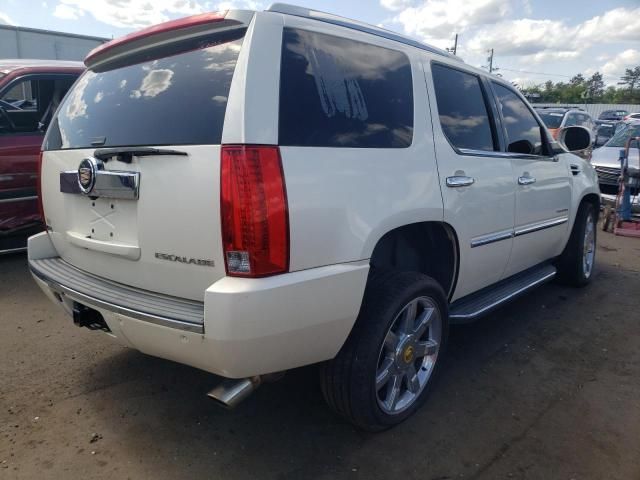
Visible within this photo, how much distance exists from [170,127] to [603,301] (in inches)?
171

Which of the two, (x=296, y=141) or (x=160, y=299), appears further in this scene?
(x=160, y=299)

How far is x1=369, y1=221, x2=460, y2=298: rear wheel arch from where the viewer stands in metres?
2.87

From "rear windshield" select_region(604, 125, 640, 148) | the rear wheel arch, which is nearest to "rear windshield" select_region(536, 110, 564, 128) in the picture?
"rear windshield" select_region(604, 125, 640, 148)

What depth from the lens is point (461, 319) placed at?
3.04 metres

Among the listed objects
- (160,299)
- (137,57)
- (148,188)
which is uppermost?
(137,57)

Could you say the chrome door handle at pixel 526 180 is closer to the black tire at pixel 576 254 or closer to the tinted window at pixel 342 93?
the tinted window at pixel 342 93

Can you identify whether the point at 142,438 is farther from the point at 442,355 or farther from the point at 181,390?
the point at 442,355

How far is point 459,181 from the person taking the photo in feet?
9.48

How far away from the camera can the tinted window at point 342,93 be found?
6.88ft

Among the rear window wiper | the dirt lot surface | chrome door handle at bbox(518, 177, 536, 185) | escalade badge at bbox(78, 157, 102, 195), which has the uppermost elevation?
the rear window wiper

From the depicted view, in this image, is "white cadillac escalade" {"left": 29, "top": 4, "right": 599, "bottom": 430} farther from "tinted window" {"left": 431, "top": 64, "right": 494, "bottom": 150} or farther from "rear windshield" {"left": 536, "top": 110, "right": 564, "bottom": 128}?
"rear windshield" {"left": 536, "top": 110, "right": 564, "bottom": 128}

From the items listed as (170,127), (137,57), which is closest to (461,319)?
(170,127)

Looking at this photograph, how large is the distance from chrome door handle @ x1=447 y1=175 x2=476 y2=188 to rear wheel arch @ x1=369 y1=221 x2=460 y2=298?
23 cm

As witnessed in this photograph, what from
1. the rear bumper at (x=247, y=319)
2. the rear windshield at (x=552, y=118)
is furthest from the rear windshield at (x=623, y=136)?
the rear bumper at (x=247, y=319)
